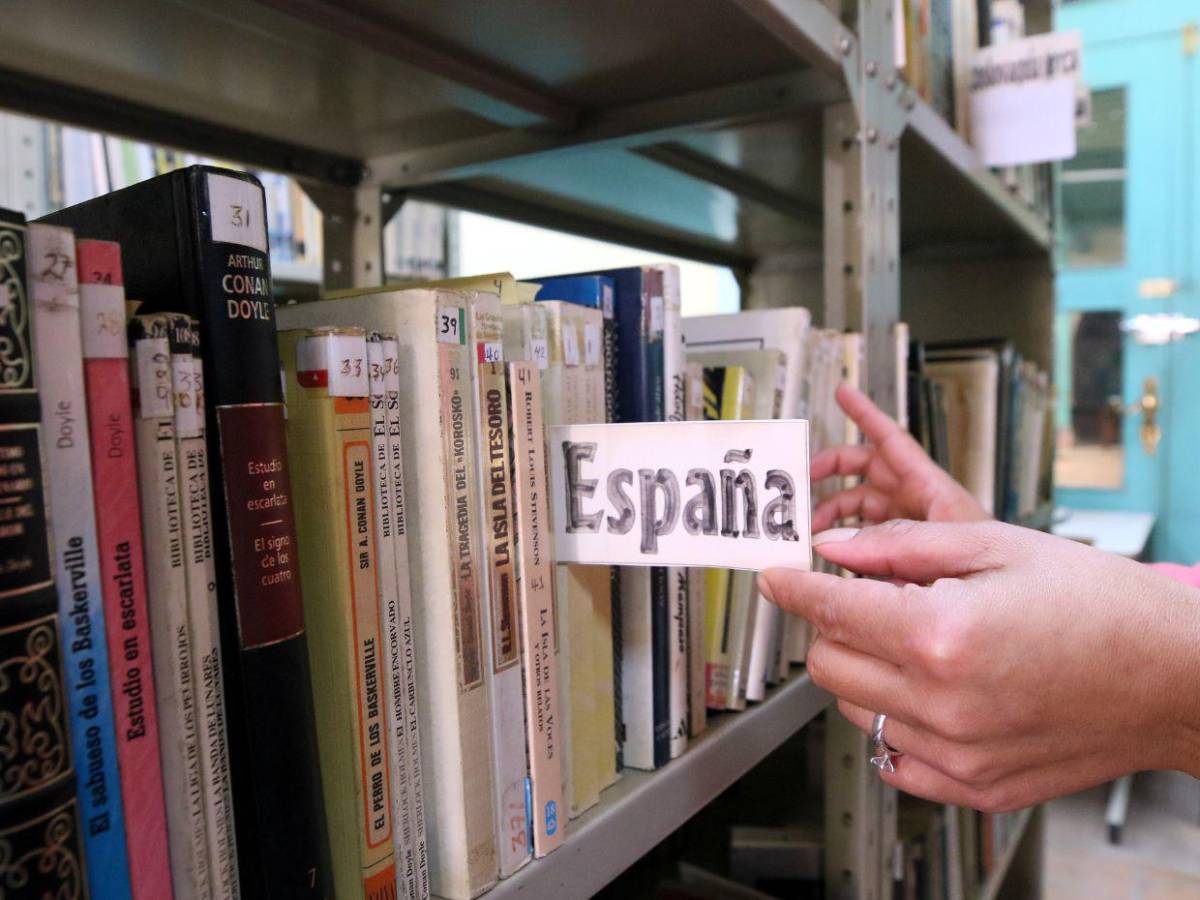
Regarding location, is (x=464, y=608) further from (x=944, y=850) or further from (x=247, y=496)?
(x=944, y=850)

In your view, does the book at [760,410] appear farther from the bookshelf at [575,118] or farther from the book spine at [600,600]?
the book spine at [600,600]

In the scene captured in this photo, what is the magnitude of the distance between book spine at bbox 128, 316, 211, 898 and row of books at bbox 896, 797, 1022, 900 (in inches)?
40.4

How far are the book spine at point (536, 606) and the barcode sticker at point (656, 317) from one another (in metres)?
0.12

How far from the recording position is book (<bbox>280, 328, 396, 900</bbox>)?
1.31ft

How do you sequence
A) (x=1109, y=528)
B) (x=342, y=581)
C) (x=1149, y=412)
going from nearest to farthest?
(x=342, y=581)
(x=1109, y=528)
(x=1149, y=412)

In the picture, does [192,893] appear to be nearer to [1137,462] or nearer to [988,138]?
[988,138]

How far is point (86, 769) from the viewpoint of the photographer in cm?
32

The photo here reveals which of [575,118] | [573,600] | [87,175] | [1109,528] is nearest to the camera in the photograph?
[573,600]

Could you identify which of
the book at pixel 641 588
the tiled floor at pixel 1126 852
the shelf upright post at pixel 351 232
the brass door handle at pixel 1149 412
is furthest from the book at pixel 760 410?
the brass door handle at pixel 1149 412

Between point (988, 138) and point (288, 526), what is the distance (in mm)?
1255

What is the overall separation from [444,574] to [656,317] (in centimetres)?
24

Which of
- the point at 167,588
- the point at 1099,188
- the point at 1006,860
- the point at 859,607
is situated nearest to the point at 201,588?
the point at 167,588

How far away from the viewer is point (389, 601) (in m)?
0.42

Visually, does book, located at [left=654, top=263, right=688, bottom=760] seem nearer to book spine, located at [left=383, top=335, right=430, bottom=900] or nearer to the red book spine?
book spine, located at [left=383, top=335, right=430, bottom=900]
